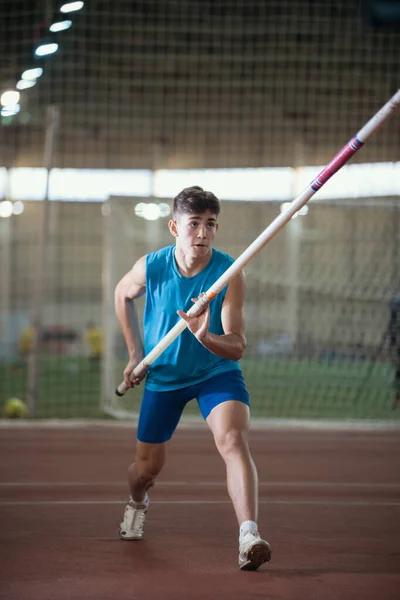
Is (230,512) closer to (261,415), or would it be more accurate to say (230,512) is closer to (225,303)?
(225,303)

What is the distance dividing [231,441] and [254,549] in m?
0.49

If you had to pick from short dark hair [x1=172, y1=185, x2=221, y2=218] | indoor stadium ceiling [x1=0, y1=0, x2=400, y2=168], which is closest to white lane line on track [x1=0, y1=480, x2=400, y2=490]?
short dark hair [x1=172, y1=185, x2=221, y2=218]

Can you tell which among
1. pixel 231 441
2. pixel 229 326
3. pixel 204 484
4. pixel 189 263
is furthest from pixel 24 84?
pixel 231 441

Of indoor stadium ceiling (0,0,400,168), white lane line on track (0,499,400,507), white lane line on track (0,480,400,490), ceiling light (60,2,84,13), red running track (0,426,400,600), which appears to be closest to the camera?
red running track (0,426,400,600)

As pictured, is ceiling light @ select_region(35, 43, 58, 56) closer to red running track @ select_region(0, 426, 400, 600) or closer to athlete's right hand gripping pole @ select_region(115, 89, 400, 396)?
red running track @ select_region(0, 426, 400, 600)

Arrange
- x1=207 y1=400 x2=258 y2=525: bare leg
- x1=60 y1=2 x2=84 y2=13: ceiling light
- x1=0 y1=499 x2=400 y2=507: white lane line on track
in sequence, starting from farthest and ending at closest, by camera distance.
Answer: x1=60 y1=2 x2=84 y2=13: ceiling light
x1=0 y1=499 x2=400 y2=507: white lane line on track
x1=207 y1=400 x2=258 y2=525: bare leg

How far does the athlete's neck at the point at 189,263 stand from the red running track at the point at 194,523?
4.60 feet

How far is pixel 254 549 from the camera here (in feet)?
13.8

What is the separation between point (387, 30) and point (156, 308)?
19836mm

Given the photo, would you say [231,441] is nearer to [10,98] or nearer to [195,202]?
[195,202]

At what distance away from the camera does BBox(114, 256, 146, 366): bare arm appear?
4.89 meters

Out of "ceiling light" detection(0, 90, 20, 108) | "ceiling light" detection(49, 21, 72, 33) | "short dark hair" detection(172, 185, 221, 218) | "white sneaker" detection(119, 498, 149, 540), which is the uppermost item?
"ceiling light" detection(49, 21, 72, 33)

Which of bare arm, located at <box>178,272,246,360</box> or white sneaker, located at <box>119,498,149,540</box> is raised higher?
bare arm, located at <box>178,272,246,360</box>

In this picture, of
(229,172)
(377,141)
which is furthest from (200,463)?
(229,172)
